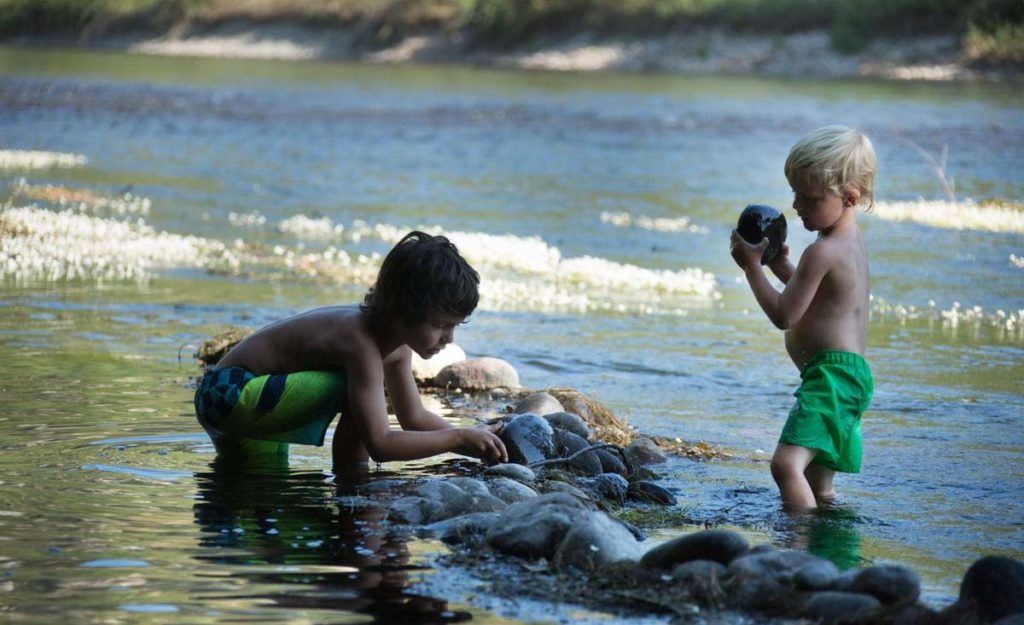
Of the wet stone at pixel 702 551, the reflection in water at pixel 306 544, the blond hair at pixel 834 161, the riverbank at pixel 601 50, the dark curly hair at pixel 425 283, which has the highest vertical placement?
the riverbank at pixel 601 50

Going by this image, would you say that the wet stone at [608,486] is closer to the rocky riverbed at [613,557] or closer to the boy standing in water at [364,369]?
the rocky riverbed at [613,557]

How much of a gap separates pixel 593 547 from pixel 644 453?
202 centimetres

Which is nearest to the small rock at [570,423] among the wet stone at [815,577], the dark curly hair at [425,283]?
the dark curly hair at [425,283]

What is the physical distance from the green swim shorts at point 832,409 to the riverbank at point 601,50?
39476 mm

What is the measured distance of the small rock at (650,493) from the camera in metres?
6.56

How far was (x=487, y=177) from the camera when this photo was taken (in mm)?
22766

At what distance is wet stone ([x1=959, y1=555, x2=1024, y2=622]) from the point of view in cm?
484

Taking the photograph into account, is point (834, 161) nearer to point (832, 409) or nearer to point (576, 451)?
point (832, 409)

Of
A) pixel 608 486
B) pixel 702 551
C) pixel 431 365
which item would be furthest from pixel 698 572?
pixel 431 365

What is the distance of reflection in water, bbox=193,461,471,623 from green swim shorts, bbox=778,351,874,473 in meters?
1.74

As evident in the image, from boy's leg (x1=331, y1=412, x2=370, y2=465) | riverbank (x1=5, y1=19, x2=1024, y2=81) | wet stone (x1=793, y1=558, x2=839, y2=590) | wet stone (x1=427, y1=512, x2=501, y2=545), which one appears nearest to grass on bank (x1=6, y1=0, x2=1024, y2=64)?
riverbank (x1=5, y1=19, x2=1024, y2=81)

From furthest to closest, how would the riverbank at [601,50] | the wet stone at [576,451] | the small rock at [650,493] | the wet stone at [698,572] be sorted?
the riverbank at [601,50]
the wet stone at [576,451]
the small rock at [650,493]
the wet stone at [698,572]

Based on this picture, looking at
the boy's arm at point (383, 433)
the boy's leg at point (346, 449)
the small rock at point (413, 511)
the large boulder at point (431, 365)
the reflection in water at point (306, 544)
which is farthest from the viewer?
the large boulder at point (431, 365)

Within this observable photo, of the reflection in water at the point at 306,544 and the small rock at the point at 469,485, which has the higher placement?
the small rock at the point at 469,485
